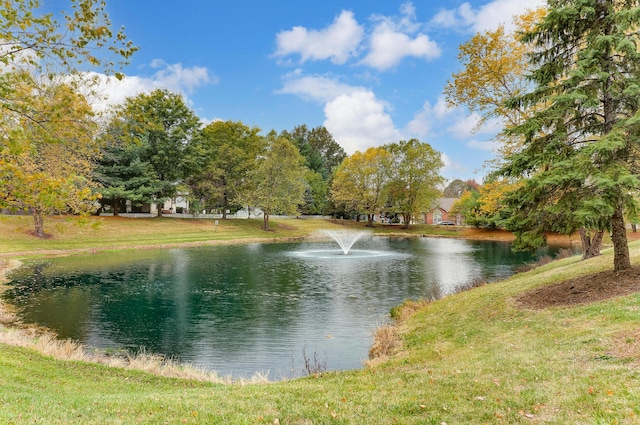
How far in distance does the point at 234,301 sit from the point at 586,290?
14168 millimetres

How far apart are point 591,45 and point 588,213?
16.8ft

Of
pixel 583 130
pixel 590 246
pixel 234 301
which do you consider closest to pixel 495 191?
pixel 590 246

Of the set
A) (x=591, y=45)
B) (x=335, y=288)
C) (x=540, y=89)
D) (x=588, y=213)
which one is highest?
(x=591, y=45)

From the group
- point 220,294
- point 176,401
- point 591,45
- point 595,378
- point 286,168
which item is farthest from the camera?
point 286,168

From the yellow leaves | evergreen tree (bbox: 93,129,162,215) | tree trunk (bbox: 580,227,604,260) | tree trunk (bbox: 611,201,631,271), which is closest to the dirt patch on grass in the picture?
tree trunk (bbox: 611,201,631,271)

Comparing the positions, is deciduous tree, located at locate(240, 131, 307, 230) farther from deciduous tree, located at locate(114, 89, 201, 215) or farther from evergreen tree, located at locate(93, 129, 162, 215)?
evergreen tree, located at locate(93, 129, 162, 215)

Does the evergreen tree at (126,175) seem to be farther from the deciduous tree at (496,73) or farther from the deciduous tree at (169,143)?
the deciduous tree at (496,73)

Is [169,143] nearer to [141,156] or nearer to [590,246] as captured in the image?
[141,156]

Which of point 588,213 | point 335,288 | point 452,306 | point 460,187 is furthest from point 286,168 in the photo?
point 460,187

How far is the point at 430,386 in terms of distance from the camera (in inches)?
268

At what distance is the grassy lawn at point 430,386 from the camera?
17.9 feet

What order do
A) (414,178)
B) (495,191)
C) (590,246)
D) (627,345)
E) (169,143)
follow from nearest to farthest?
(627,345) < (590,246) < (495,191) < (169,143) < (414,178)

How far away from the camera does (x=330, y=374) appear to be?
9156mm

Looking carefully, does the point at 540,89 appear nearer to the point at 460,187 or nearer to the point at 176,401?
the point at 176,401
